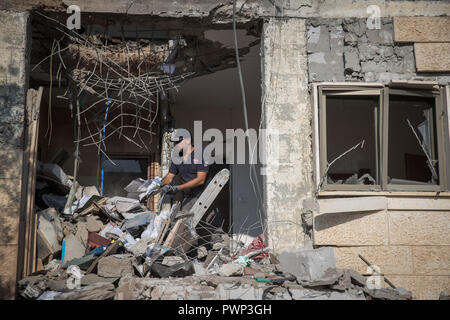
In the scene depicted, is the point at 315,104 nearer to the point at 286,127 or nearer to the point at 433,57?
the point at 286,127

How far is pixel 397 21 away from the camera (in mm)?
4801

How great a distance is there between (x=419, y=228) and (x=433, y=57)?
6.83ft

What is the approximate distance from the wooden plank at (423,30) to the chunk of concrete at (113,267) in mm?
4174

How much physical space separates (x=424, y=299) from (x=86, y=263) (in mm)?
3815

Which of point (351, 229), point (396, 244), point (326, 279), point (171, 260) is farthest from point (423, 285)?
point (171, 260)

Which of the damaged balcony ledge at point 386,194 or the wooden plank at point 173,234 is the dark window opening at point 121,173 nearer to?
the wooden plank at point 173,234

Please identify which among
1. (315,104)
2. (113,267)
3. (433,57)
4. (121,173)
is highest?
(433,57)

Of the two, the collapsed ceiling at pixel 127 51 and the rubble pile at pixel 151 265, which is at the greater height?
the collapsed ceiling at pixel 127 51

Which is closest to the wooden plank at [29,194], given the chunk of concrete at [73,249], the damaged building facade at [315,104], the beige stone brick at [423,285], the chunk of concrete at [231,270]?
the damaged building facade at [315,104]

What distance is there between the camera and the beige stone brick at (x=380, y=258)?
4348 mm

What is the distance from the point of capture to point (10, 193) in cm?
424

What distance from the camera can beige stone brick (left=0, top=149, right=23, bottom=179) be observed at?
426 centimetres
